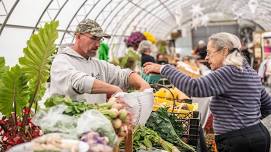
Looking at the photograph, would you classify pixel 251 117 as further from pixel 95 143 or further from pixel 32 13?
pixel 32 13

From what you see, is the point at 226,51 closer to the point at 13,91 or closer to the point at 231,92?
the point at 231,92

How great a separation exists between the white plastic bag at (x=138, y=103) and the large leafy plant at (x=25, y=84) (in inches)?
27.9

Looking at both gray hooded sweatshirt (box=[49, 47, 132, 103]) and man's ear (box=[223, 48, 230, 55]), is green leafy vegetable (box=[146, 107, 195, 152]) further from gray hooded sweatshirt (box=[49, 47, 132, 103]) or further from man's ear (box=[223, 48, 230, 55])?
man's ear (box=[223, 48, 230, 55])

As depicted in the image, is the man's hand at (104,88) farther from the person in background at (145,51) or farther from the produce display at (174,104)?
the person in background at (145,51)

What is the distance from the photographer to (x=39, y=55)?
3123 millimetres

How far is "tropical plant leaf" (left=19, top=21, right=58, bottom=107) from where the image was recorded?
9.96 ft

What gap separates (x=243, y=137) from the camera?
344 centimetres

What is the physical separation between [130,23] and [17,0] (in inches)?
493

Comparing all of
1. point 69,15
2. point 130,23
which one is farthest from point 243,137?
point 130,23

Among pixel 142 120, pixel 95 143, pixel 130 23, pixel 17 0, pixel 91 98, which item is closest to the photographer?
pixel 95 143

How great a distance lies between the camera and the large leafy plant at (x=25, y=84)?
3.05m

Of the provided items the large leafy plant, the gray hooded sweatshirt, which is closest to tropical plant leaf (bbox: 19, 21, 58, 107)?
the large leafy plant

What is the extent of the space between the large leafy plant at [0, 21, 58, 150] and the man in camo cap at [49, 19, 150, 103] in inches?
5.6

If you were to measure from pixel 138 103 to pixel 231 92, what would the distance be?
91 centimetres
